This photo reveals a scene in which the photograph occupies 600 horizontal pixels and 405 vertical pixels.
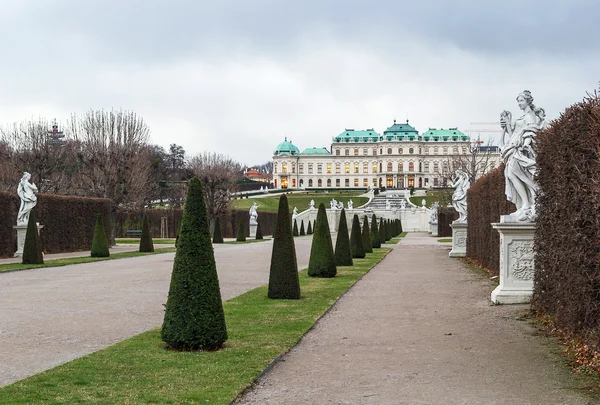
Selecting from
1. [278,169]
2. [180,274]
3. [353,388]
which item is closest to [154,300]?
[180,274]

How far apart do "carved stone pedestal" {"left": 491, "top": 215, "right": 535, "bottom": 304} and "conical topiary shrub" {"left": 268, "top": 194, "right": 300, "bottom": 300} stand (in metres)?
2.80

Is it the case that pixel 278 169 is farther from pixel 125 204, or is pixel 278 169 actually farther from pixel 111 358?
pixel 111 358

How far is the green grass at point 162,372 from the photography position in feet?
15.0

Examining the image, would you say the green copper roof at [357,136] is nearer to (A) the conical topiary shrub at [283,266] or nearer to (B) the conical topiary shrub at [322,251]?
(B) the conical topiary shrub at [322,251]

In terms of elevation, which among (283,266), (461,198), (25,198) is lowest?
(283,266)

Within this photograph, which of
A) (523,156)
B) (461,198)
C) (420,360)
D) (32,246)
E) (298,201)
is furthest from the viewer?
(298,201)

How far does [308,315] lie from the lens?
27.7 feet

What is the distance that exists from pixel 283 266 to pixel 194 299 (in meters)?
4.04

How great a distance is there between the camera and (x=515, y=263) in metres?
9.41

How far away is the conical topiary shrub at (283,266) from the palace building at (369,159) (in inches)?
4542

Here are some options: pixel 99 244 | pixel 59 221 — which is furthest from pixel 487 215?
pixel 59 221

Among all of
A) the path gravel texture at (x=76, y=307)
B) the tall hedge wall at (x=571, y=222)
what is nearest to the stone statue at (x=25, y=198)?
the path gravel texture at (x=76, y=307)

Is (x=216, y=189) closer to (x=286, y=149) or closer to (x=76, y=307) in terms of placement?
(x=76, y=307)

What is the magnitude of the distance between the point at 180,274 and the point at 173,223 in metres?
40.5
